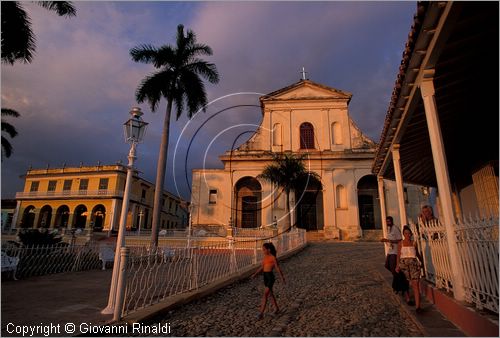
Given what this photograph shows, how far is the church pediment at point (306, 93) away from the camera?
102 feet

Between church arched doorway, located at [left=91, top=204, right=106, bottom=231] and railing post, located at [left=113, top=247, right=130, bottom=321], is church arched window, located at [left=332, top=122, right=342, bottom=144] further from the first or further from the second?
church arched doorway, located at [left=91, top=204, right=106, bottom=231]

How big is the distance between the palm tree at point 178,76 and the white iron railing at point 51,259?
20.7 ft

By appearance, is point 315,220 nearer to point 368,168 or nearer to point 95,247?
point 368,168

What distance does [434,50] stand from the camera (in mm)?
3641

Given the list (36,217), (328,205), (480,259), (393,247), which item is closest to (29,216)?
(36,217)

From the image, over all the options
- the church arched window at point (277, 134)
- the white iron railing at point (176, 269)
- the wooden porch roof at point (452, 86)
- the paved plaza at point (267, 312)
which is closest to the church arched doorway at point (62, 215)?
the church arched window at point (277, 134)

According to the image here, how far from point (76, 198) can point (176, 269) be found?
38.9 metres

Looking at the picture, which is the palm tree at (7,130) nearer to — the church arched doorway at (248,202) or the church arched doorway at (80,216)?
the church arched doorway at (80,216)

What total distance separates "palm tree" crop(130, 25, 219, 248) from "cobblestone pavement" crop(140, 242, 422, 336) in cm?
1076

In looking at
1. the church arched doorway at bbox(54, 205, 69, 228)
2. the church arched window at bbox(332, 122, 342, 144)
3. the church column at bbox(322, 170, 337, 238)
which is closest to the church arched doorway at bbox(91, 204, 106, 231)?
the church arched doorway at bbox(54, 205, 69, 228)

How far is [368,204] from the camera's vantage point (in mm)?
28953

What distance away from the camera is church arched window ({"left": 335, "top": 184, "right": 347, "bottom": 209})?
27.9 meters

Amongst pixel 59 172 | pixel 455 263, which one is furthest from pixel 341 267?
pixel 59 172

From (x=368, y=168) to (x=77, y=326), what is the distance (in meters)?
27.9
